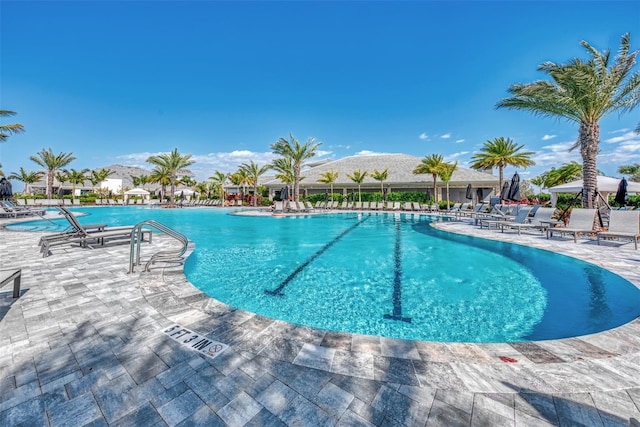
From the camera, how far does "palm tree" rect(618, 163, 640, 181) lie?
115 feet

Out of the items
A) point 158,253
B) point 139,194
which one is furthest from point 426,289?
point 139,194

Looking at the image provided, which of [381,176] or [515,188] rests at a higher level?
[381,176]

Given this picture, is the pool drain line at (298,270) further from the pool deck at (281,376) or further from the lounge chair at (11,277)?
the lounge chair at (11,277)

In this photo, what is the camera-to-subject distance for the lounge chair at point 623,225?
8.17 metres

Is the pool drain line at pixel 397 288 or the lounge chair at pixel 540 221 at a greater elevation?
the lounge chair at pixel 540 221

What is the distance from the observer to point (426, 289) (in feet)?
18.5

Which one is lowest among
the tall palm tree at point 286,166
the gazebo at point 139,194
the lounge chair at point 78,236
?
the lounge chair at point 78,236

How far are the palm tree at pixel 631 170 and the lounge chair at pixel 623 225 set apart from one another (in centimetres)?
4179

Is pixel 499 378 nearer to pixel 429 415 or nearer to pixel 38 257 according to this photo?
pixel 429 415

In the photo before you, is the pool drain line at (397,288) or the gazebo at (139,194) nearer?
the pool drain line at (397,288)

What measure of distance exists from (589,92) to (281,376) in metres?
14.5

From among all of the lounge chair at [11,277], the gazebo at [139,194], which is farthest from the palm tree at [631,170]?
the gazebo at [139,194]

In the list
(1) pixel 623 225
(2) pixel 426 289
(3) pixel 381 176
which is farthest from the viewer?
(3) pixel 381 176

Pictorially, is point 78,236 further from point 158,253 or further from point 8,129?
point 8,129
